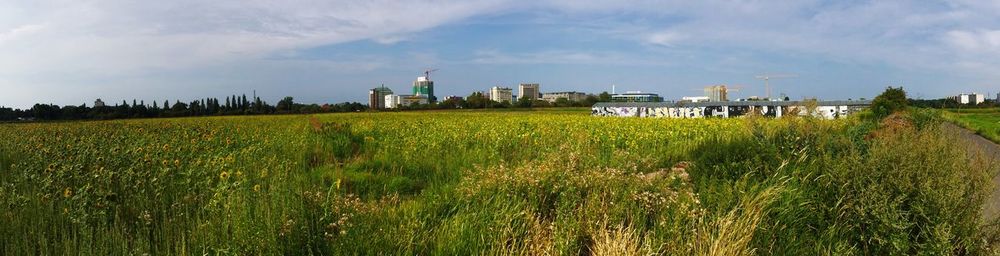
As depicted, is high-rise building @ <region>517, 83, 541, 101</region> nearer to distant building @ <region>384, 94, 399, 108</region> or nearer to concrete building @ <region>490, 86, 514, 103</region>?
concrete building @ <region>490, 86, 514, 103</region>

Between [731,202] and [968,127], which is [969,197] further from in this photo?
[968,127]

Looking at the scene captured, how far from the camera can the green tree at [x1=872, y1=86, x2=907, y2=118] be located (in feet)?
114

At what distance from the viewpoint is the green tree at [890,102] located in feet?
114

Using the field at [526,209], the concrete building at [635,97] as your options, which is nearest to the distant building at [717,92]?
the concrete building at [635,97]

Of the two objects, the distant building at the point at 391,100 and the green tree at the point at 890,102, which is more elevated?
the distant building at the point at 391,100

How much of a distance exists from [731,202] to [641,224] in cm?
143

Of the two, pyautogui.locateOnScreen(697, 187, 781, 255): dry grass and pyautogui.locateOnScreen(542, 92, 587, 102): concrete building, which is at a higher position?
pyautogui.locateOnScreen(542, 92, 587, 102): concrete building

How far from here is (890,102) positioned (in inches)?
1521

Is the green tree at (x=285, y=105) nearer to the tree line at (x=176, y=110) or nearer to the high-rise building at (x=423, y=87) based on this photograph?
the tree line at (x=176, y=110)

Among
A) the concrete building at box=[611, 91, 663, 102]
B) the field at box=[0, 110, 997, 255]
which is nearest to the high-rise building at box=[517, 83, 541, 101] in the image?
the concrete building at box=[611, 91, 663, 102]

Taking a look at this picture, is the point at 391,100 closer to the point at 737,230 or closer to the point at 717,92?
the point at 717,92

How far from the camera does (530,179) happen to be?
6.74 metres

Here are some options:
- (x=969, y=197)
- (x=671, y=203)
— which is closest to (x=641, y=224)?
(x=671, y=203)

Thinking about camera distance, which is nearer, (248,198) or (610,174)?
(248,198)
